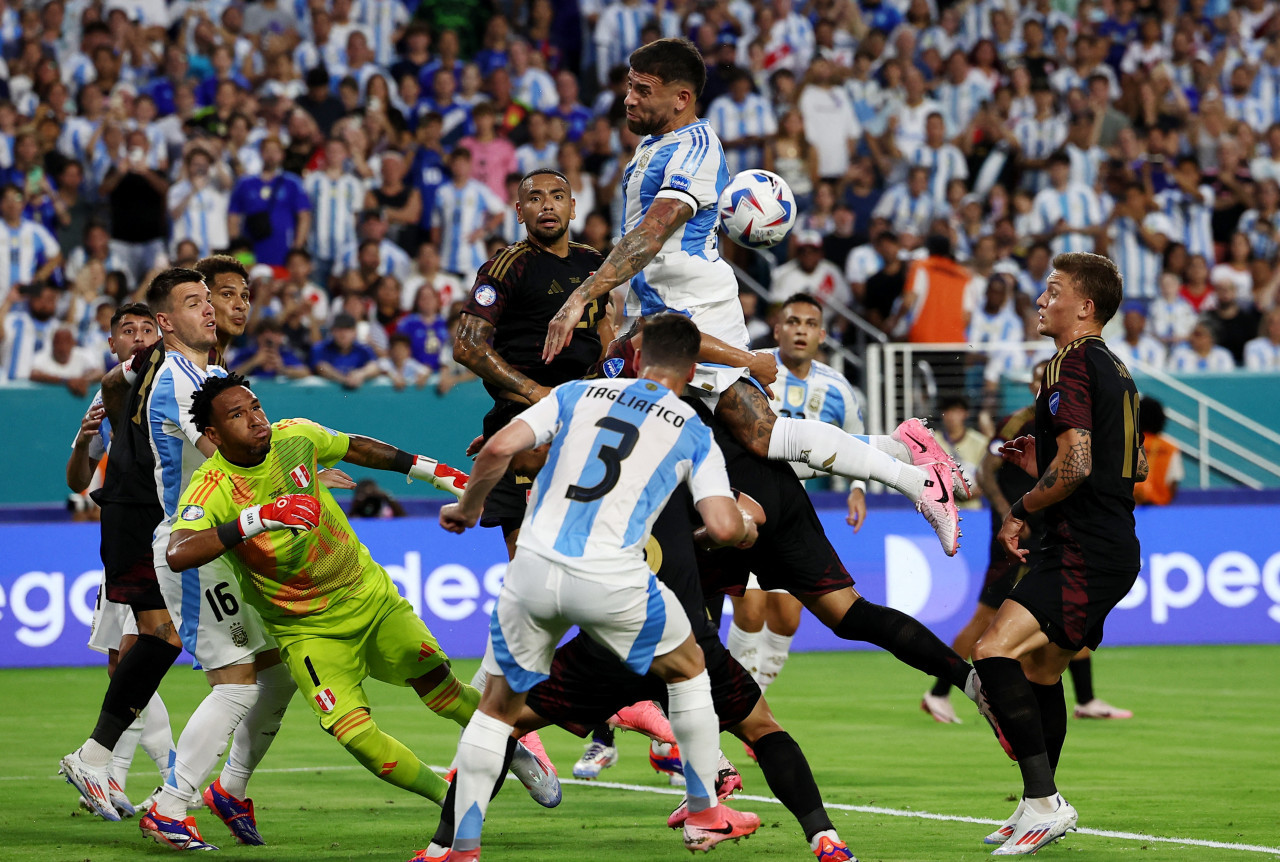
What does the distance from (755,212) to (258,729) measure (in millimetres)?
3250

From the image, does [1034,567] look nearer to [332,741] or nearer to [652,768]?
Result: [652,768]

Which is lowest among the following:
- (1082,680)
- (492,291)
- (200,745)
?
(1082,680)

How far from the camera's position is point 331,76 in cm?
2002

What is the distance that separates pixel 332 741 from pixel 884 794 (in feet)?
13.2

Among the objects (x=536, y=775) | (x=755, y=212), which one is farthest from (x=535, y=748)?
(x=755, y=212)

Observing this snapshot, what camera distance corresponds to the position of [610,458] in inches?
241

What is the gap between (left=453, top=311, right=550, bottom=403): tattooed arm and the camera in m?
8.10

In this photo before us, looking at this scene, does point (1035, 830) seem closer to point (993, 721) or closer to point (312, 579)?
point (993, 721)

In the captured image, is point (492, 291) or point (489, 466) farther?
point (492, 291)

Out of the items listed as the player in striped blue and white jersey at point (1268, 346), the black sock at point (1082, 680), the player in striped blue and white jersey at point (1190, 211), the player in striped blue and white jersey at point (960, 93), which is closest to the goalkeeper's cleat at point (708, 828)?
the black sock at point (1082, 680)

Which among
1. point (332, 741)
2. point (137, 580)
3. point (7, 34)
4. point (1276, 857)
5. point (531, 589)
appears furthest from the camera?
point (7, 34)

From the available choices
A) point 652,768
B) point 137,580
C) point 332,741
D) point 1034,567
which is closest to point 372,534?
point 332,741

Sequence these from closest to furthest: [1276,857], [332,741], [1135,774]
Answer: [1276,857]
[1135,774]
[332,741]

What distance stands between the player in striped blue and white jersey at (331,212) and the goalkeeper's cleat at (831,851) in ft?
42.5
